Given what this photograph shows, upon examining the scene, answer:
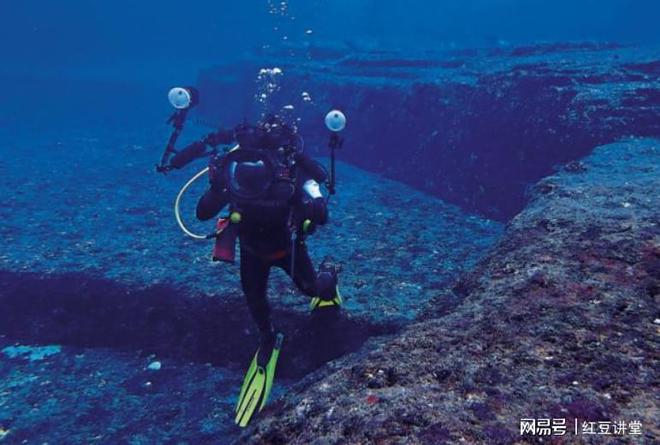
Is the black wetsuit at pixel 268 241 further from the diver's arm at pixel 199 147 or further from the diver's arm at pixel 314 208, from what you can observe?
the diver's arm at pixel 199 147

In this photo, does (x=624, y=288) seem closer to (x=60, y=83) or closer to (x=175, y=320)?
(x=175, y=320)

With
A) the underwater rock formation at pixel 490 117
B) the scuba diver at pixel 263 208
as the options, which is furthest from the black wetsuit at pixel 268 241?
the underwater rock formation at pixel 490 117

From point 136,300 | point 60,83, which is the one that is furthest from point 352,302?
point 60,83

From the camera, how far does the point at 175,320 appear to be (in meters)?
5.16

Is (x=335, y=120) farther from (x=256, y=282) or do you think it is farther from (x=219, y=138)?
(x=256, y=282)

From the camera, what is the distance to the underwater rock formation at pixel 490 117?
24.5 feet

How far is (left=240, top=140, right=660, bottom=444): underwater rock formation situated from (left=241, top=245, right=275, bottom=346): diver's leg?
1281 millimetres

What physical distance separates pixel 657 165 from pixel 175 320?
20.7ft

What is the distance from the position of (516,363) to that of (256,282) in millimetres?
2717

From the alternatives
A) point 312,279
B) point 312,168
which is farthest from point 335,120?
point 312,279

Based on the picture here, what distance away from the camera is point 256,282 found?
13.5 ft

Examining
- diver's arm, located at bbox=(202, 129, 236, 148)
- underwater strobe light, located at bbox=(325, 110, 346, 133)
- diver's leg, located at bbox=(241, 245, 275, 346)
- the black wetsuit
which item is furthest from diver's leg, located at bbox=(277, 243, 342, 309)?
diver's arm, located at bbox=(202, 129, 236, 148)

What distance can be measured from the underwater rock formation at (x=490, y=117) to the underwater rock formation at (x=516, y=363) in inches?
174

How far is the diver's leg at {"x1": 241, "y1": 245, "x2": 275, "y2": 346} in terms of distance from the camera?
4.07 metres
